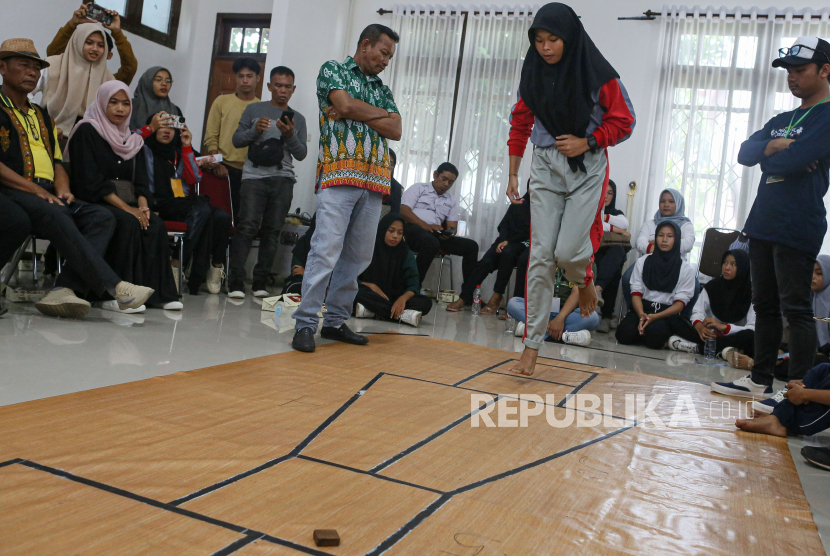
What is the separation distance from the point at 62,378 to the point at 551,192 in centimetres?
179

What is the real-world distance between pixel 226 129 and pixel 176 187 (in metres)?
1.09

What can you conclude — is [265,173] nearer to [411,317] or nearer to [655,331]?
[411,317]

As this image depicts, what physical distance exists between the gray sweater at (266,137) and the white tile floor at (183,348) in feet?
3.15

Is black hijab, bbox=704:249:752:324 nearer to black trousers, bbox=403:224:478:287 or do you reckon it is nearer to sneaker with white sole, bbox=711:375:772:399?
sneaker with white sole, bbox=711:375:772:399

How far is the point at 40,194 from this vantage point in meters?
3.01

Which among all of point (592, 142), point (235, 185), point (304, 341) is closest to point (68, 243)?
point (304, 341)

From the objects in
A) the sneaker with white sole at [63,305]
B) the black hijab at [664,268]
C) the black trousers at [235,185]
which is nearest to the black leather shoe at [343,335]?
the sneaker with white sole at [63,305]

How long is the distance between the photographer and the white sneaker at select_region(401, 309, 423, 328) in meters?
1.16

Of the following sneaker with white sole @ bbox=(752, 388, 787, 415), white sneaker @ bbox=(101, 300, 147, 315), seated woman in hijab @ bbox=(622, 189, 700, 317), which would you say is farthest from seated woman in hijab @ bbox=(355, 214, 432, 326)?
sneaker with white sole @ bbox=(752, 388, 787, 415)

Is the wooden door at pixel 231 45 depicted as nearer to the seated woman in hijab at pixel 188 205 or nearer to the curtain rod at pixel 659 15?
the seated woman in hijab at pixel 188 205

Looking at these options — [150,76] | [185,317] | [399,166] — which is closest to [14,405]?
[185,317]

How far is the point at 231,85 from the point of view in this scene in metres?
6.55

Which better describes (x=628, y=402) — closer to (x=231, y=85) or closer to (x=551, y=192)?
(x=551, y=192)

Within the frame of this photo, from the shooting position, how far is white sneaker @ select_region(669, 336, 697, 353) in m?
4.55
